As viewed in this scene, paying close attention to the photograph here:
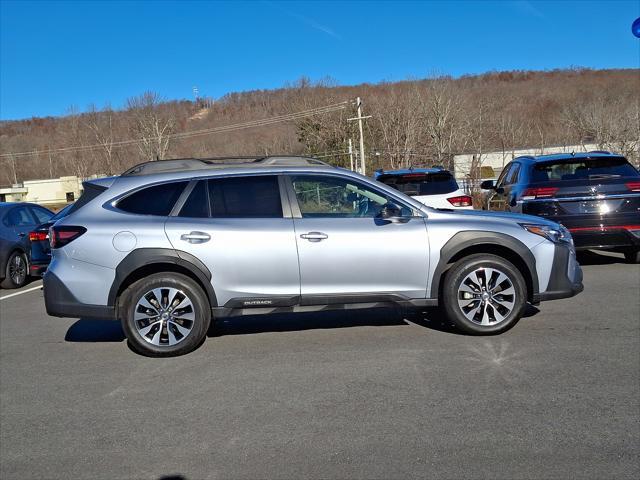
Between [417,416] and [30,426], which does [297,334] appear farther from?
[30,426]

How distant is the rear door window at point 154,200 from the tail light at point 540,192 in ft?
17.9

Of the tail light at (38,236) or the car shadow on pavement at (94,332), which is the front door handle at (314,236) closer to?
the car shadow on pavement at (94,332)

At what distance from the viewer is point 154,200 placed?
555 cm

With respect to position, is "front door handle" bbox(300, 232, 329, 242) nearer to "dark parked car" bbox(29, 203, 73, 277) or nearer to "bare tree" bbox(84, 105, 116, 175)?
"dark parked car" bbox(29, 203, 73, 277)

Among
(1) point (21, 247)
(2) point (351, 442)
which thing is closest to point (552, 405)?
(2) point (351, 442)

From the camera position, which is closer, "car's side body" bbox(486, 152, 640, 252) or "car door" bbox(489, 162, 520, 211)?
"car's side body" bbox(486, 152, 640, 252)

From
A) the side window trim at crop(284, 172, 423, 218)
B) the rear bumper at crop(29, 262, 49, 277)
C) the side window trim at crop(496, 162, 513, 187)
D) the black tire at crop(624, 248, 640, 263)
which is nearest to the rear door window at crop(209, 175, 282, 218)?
the side window trim at crop(284, 172, 423, 218)

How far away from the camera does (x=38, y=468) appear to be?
11.4 ft

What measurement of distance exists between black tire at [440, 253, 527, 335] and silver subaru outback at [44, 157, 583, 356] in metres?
0.01

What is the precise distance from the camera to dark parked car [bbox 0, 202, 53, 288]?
1019 centimetres

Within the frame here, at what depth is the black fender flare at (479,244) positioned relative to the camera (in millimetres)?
5531

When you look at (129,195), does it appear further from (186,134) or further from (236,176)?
(186,134)

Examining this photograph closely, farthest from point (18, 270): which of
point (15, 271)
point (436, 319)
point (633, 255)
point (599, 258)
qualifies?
point (633, 255)

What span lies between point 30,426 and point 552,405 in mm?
3698
